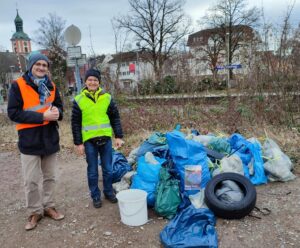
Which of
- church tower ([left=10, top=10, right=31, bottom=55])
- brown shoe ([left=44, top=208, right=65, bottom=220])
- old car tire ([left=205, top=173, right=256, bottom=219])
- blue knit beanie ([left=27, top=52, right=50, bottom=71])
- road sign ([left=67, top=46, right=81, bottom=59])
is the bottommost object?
brown shoe ([left=44, top=208, right=65, bottom=220])

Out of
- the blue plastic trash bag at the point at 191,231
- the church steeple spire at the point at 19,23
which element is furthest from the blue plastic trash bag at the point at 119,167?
the church steeple spire at the point at 19,23

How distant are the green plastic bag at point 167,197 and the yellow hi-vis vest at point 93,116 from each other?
905 mm

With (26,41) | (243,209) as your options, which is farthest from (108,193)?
(26,41)

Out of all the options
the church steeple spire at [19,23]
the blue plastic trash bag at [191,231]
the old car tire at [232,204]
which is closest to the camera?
the blue plastic trash bag at [191,231]

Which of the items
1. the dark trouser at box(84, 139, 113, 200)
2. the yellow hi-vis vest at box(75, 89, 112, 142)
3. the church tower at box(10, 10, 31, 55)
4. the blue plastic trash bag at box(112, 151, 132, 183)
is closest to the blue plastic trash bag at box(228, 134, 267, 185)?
the blue plastic trash bag at box(112, 151, 132, 183)

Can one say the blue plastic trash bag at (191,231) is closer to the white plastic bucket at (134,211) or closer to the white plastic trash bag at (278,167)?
the white plastic bucket at (134,211)

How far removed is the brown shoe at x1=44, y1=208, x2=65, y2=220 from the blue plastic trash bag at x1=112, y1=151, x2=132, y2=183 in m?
1.04

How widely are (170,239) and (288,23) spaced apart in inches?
230

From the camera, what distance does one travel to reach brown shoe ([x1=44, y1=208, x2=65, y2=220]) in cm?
345

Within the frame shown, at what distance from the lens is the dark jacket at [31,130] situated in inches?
118

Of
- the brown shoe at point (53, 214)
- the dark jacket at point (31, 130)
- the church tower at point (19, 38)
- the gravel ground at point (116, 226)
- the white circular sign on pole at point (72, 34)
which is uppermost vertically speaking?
A: the church tower at point (19, 38)

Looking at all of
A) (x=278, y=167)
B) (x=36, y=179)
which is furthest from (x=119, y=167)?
(x=278, y=167)

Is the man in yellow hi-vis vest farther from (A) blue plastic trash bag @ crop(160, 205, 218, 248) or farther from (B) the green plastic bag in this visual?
(A) blue plastic trash bag @ crop(160, 205, 218, 248)

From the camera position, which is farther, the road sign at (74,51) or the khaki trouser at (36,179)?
the road sign at (74,51)
